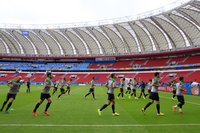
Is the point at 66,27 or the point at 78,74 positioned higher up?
the point at 66,27

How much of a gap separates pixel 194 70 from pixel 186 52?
7806mm

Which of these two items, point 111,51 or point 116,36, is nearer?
point 116,36

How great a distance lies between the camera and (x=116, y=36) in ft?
225

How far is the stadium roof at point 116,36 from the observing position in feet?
174

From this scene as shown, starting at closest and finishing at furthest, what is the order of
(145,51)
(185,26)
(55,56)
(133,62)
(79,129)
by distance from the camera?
(79,129), (185,26), (145,51), (133,62), (55,56)

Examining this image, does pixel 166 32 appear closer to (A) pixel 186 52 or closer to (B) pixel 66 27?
(A) pixel 186 52

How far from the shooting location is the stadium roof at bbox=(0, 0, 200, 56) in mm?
52919

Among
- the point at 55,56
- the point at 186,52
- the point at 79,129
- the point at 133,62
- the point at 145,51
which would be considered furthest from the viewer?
the point at 55,56

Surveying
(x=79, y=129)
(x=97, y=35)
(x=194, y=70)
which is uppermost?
(x=97, y=35)

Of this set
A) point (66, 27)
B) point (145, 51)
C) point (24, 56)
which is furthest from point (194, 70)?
point (24, 56)

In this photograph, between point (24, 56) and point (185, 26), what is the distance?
2156 inches

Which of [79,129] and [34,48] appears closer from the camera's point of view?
[79,129]

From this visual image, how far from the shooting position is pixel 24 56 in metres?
85.6

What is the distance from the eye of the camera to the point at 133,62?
79.8 metres
